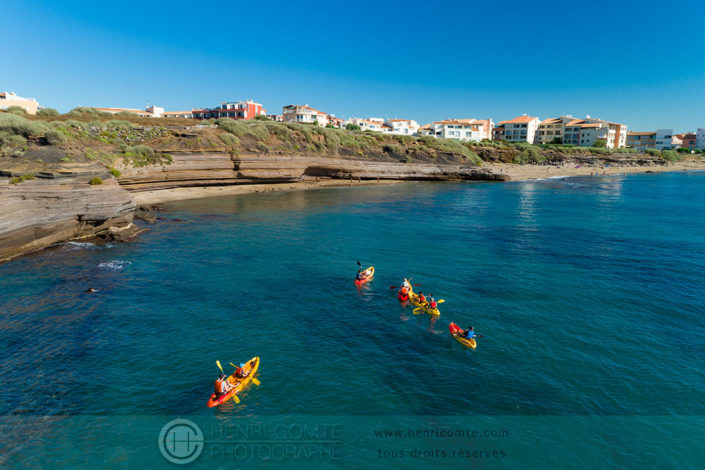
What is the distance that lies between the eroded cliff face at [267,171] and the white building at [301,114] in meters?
52.1

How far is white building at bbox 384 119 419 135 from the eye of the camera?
158350 mm

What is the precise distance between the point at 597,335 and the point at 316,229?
1180 inches

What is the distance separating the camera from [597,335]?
2058cm

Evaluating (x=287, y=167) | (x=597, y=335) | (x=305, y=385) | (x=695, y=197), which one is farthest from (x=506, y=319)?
(x=695, y=197)

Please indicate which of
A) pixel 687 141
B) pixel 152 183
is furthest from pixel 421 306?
pixel 687 141

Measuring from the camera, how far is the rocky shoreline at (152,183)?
31781 millimetres

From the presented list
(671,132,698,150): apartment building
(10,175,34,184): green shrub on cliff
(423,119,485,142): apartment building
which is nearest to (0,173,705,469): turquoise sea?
(10,175,34,184): green shrub on cliff

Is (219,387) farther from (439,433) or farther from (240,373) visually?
(439,433)

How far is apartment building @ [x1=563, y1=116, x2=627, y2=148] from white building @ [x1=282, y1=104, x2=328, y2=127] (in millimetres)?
105686

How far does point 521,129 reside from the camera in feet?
528

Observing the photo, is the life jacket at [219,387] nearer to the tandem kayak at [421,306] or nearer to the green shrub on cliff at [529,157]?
the tandem kayak at [421,306]

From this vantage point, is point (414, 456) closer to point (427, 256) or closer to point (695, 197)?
point (427, 256)

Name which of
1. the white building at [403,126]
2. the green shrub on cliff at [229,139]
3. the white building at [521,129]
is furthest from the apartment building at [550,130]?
the green shrub on cliff at [229,139]

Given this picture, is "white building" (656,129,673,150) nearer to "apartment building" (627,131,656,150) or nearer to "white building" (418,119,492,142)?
"apartment building" (627,131,656,150)
